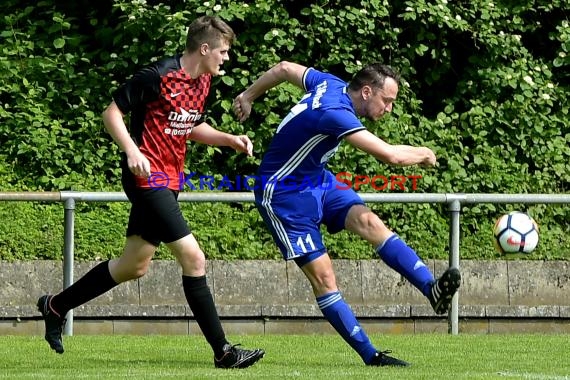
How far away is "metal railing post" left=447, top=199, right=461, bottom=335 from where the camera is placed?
9656mm

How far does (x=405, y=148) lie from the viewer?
6.84m

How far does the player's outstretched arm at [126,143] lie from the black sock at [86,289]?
3.14ft

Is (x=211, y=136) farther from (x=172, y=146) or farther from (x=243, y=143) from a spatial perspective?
(x=172, y=146)

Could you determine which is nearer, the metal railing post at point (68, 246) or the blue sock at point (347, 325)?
the blue sock at point (347, 325)

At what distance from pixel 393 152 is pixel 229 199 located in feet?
9.71

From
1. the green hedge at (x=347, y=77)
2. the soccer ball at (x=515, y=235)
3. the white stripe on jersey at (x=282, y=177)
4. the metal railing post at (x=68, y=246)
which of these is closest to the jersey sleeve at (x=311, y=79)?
the white stripe on jersey at (x=282, y=177)

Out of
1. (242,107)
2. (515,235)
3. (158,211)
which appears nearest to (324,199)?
(242,107)

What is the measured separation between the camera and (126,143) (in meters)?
6.77

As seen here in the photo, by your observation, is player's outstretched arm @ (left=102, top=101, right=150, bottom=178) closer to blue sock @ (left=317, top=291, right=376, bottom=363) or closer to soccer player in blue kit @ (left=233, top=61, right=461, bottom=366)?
soccer player in blue kit @ (left=233, top=61, right=461, bottom=366)

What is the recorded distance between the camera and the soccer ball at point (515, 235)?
28.3ft

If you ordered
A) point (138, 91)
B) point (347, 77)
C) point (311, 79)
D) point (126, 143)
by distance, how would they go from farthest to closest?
point (347, 77)
point (311, 79)
point (138, 91)
point (126, 143)

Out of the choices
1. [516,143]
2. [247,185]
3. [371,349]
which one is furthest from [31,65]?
[371,349]

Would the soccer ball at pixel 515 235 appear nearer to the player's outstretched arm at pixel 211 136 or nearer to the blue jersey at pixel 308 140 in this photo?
the blue jersey at pixel 308 140

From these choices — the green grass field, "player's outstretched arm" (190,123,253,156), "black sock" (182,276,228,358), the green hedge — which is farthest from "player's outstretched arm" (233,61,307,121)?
the green hedge
